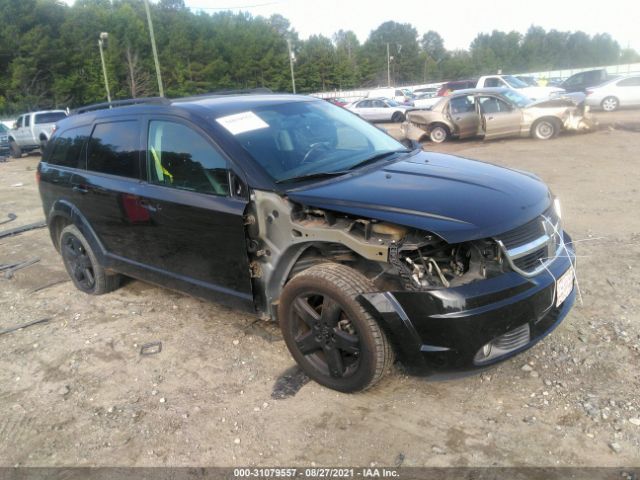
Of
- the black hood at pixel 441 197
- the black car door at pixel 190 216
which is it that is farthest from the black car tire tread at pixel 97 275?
the black hood at pixel 441 197

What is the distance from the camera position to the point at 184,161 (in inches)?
143

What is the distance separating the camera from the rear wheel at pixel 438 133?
555 inches

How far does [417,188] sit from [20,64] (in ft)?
193

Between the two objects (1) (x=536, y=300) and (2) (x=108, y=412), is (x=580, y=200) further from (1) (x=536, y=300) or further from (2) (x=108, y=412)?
(2) (x=108, y=412)

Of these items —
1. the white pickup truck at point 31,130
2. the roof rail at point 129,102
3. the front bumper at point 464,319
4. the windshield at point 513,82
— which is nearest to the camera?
the front bumper at point 464,319

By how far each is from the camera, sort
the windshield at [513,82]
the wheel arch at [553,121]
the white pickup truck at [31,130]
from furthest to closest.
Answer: the windshield at [513,82] → the white pickup truck at [31,130] → the wheel arch at [553,121]

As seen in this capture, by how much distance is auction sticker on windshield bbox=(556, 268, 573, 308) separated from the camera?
9.66ft

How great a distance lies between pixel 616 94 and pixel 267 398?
66.0ft

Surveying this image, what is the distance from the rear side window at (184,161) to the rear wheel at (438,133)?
37.5ft

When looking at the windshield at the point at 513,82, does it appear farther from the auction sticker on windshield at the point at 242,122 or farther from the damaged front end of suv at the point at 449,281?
the damaged front end of suv at the point at 449,281

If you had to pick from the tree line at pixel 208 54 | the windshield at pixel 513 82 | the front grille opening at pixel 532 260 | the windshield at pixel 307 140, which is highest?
the tree line at pixel 208 54

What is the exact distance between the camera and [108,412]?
10.3ft

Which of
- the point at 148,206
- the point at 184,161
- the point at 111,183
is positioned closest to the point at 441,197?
the point at 184,161

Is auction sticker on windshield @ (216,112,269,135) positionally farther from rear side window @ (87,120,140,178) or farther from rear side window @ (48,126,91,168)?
rear side window @ (48,126,91,168)
